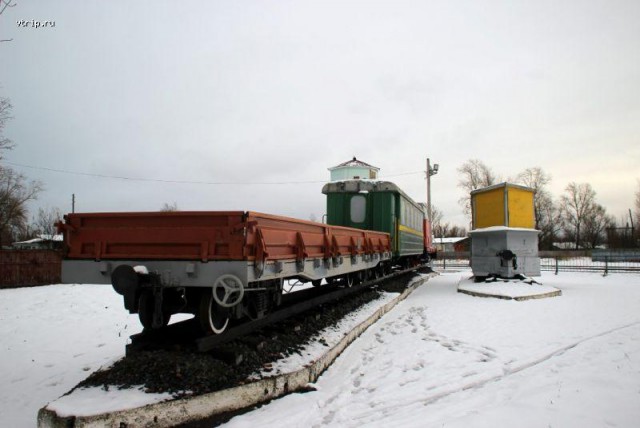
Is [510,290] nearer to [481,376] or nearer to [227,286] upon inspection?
[481,376]

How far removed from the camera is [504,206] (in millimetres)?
13266

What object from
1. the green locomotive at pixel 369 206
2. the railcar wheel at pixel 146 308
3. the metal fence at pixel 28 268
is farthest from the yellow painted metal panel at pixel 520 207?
the metal fence at pixel 28 268

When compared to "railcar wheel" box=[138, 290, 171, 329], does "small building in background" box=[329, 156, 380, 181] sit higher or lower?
higher

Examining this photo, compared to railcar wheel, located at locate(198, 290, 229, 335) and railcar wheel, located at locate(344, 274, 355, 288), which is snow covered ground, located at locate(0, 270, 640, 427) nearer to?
railcar wheel, located at locate(198, 290, 229, 335)

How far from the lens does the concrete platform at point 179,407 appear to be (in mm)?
3252

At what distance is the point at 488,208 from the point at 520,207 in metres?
0.98

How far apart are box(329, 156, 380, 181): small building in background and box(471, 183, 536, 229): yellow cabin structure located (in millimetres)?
10813

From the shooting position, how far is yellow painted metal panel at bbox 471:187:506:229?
44.2 ft

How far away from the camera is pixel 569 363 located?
5.17m

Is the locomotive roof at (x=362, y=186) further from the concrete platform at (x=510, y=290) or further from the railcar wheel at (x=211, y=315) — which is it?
the railcar wheel at (x=211, y=315)

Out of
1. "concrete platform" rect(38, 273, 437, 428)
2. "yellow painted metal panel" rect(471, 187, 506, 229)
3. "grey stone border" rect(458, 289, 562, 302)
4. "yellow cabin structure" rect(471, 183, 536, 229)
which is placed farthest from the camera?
"yellow painted metal panel" rect(471, 187, 506, 229)

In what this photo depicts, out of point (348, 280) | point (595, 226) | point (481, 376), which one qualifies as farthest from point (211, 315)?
point (595, 226)

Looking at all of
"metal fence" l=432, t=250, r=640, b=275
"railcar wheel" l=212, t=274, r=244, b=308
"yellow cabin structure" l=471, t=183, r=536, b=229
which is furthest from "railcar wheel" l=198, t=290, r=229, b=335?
"metal fence" l=432, t=250, r=640, b=275

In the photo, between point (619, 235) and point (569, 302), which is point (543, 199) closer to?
point (619, 235)
